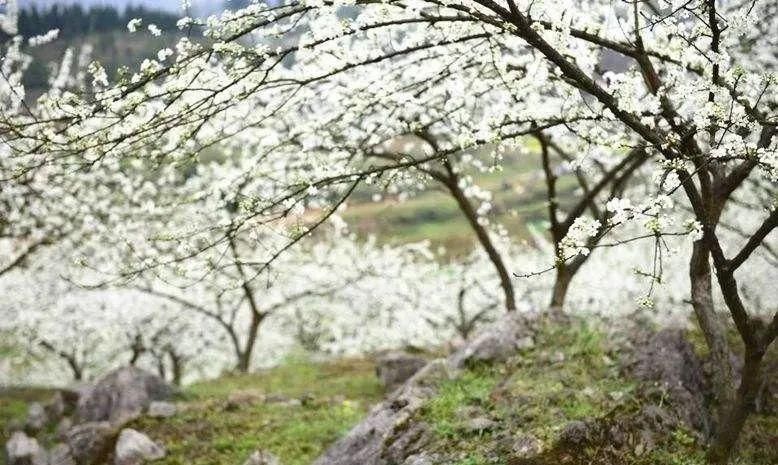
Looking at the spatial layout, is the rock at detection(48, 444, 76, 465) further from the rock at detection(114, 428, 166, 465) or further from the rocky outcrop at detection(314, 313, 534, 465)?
the rocky outcrop at detection(314, 313, 534, 465)

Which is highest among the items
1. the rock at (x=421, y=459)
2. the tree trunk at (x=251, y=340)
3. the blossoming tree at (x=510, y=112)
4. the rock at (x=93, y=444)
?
the tree trunk at (x=251, y=340)

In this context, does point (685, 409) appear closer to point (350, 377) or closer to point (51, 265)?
point (350, 377)

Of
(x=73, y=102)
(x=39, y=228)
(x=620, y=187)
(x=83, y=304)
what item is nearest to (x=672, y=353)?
(x=620, y=187)

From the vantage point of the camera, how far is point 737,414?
6.35 meters

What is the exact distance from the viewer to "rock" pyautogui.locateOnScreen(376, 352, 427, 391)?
54.0 feet

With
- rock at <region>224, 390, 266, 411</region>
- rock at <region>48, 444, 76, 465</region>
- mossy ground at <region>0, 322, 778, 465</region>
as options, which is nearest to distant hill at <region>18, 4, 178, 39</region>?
mossy ground at <region>0, 322, 778, 465</region>

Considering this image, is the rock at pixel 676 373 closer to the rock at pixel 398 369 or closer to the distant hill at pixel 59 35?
the distant hill at pixel 59 35

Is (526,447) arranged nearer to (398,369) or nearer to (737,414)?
(737,414)

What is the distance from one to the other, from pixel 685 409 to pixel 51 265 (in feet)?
85.5

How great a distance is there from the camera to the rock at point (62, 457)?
37.0 ft

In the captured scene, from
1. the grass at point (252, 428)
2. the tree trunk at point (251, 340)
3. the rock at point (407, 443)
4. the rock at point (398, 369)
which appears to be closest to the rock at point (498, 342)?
the rock at point (407, 443)

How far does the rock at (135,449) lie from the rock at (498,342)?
486cm

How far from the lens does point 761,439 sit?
7.50m

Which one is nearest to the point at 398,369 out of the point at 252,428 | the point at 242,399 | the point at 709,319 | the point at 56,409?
the point at 242,399
